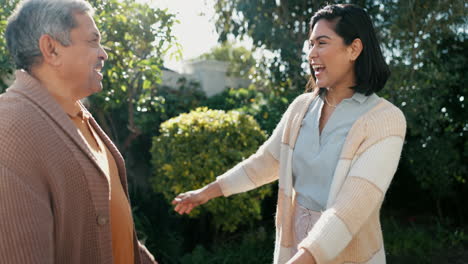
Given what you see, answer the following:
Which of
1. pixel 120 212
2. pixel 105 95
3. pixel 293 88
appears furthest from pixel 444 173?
pixel 120 212

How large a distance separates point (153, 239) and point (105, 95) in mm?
1818

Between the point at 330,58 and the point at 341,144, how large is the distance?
17.5 inches

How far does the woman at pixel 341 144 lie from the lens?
204 centimetres

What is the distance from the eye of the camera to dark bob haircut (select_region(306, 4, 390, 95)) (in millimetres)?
2357

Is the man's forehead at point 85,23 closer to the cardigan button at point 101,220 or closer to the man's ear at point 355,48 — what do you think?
the cardigan button at point 101,220

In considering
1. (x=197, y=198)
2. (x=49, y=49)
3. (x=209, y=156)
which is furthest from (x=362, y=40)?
(x=209, y=156)

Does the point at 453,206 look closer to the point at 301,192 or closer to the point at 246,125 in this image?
the point at 246,125

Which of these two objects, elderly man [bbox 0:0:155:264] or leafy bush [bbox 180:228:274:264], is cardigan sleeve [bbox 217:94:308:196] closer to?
elderly man [bbox 0:0:155:264]

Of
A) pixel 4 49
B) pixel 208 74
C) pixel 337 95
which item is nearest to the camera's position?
pixel 337 95

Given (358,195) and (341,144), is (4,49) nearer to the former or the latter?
(341,144)

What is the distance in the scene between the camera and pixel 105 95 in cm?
564

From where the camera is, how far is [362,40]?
2.37 m

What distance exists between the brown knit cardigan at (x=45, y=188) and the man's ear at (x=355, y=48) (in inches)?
53.8

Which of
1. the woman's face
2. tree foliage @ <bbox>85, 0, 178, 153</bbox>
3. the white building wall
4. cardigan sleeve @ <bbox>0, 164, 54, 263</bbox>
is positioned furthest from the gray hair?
the white building wall
